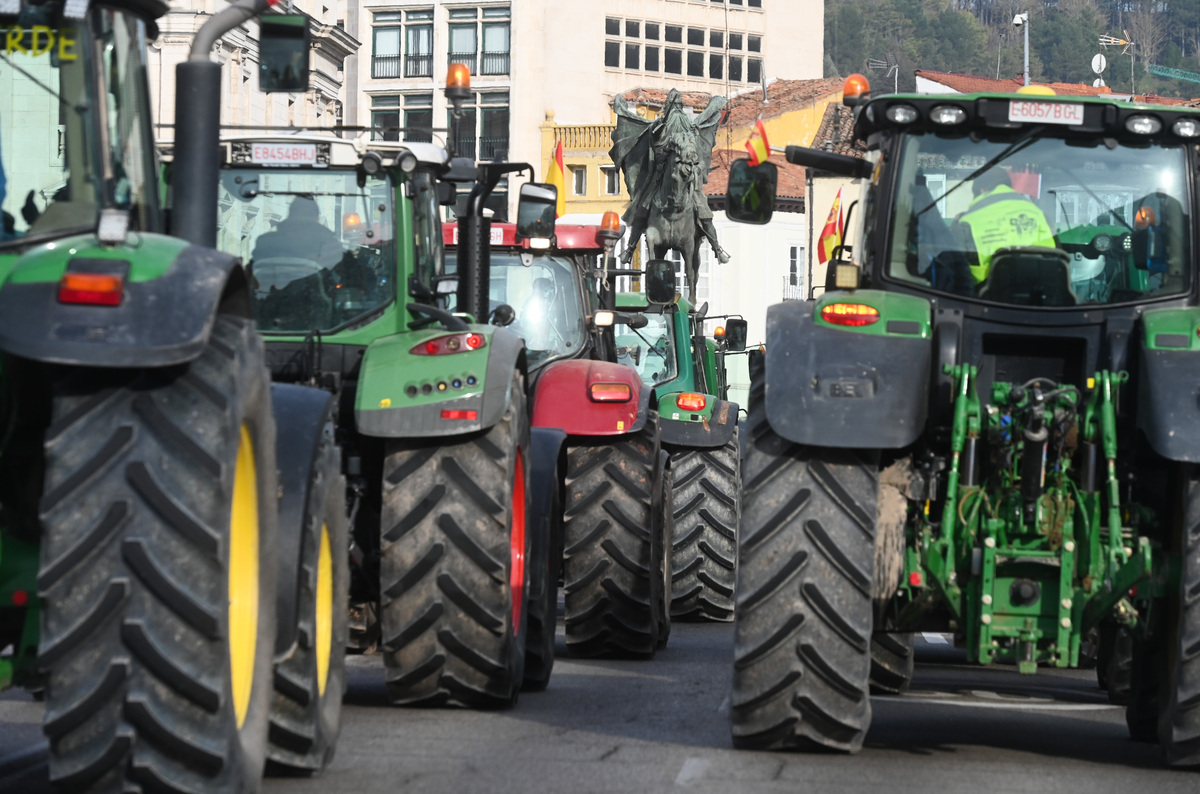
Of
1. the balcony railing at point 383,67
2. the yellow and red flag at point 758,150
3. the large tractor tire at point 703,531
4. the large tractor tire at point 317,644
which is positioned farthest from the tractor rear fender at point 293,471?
the balcony railing at point 383,67

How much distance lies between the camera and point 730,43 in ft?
268

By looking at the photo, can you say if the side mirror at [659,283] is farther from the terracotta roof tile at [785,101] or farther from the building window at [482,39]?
the building window at [482,39]

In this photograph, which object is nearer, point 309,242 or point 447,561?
point 447,561

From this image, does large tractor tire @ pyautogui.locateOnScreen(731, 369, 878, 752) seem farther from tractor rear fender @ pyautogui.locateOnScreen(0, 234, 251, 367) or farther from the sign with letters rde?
the sign with letters rde

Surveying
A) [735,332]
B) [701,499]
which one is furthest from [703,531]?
[735,332]

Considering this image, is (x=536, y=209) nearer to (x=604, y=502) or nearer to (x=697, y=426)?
(x=604, y=502)

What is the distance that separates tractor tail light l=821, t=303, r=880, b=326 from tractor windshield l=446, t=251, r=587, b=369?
4.98m

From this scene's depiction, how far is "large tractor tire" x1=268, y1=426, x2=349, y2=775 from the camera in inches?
241

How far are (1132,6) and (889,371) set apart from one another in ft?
394

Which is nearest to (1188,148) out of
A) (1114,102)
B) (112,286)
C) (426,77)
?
(1114,102)

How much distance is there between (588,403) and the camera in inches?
439

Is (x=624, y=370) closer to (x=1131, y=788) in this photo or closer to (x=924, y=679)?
(x=924, y=679)

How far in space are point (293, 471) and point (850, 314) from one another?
7.66ft

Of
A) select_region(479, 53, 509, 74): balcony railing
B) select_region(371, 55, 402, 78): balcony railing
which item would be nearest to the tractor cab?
select_region(479, 53, 509, 74): balcony railing
